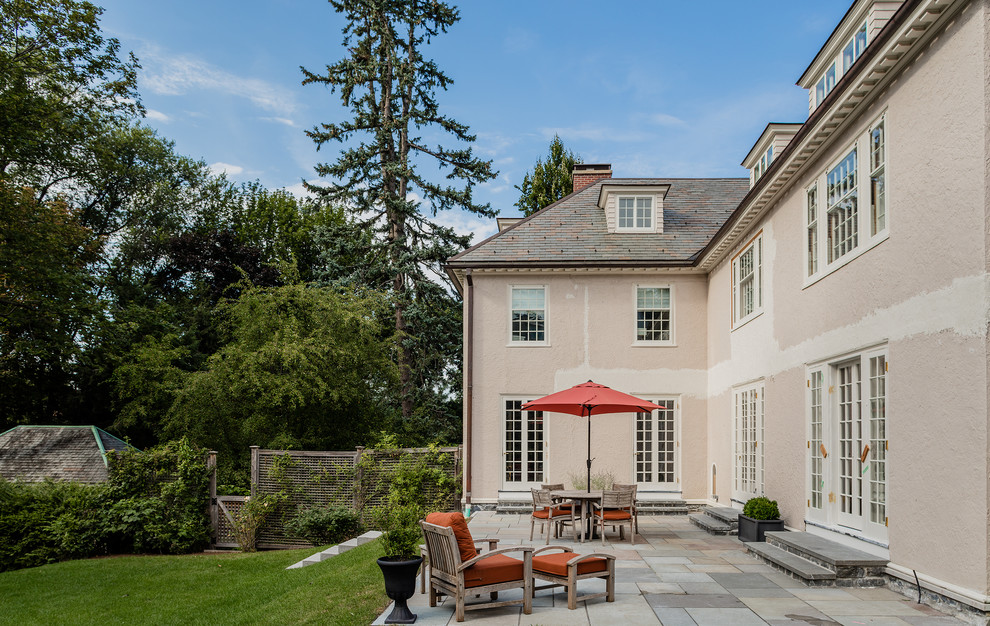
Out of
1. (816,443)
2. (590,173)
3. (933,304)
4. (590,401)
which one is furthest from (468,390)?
(933,304)

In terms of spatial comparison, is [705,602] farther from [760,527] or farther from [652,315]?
[652,315]

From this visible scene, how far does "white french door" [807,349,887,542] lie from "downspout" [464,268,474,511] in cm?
816

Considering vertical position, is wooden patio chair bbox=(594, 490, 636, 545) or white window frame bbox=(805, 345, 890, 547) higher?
white window frame bbox=(805, 345, 890, 547)

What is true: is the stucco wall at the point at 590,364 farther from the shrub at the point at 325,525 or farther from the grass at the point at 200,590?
the grass at the point at 200,590

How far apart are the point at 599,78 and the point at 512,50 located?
2.86 meters

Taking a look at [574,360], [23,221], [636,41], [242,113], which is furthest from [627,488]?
[242,113]

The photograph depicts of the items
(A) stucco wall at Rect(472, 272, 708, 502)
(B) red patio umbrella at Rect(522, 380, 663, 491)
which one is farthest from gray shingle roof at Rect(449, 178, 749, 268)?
(B) red patio umbrella at Rect(522, 380, 663, 491)

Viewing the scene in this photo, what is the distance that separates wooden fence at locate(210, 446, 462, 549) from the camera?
16250 millimetres

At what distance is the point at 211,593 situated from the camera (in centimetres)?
1134

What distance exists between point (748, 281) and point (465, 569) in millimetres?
8934

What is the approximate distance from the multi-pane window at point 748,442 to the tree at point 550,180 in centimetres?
2020

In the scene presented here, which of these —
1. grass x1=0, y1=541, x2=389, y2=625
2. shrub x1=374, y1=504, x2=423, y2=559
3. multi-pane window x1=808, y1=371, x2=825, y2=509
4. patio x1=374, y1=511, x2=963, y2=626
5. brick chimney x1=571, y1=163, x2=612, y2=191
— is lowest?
grass x1=0, y1=541, x2=389, y2=625

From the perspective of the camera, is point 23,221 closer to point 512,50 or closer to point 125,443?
point 125,443

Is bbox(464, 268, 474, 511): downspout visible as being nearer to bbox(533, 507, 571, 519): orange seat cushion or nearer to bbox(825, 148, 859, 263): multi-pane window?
bbox(533, 507, 571, 519): orange seat cushion
